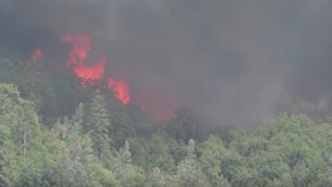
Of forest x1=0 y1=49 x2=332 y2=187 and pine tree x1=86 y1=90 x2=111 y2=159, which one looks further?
pine tree x1=86 y1=90 x2=111 y2=159

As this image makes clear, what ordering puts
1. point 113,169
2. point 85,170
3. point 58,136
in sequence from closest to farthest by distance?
point 85,170
point 113,169
point 58,136

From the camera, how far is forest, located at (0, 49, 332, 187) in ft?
250

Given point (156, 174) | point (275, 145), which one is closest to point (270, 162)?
point (275, 145)

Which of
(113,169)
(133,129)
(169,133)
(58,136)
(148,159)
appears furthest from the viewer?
(169,133)

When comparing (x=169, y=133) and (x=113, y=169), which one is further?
(x=169, y=133)

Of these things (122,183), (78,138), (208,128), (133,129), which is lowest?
(122,183)

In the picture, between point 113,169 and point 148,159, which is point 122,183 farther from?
point 148,159

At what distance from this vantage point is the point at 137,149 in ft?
337

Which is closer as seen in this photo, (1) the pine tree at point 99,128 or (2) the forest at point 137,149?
(2) the forest at point 137,149

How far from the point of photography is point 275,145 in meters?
95.8

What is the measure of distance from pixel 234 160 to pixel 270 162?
761 cm

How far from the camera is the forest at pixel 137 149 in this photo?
76.2 m

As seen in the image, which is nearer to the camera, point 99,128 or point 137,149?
point 99,128

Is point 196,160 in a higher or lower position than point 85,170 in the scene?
higher
